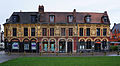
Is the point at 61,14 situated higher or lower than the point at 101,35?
higher

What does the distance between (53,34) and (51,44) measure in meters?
2.44

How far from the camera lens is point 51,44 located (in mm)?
47750

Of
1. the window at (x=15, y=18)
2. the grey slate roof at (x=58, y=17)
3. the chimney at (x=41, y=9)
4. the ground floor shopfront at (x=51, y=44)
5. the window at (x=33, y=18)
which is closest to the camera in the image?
the ground floor shopfront at (x=51, y=44)

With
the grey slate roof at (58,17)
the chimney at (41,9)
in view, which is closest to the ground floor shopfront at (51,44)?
the grey slate roof at (58,17)

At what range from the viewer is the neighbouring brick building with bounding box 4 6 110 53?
156 feet

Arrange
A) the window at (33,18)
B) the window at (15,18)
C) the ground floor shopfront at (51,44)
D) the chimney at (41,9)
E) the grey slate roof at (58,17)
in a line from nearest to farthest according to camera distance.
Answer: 1. the ground floor shopfront at (51,44)
2. the window at (15,18)
3. the grey slate roof at (58,17)
4. the window at (33,18)
5. the chimney at (41,9)

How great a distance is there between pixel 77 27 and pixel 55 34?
5553mm

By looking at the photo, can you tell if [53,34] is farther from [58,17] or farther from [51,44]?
[58,17]

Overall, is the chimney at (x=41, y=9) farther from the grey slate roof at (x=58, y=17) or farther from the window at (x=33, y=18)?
the window at (x=33, y=18)

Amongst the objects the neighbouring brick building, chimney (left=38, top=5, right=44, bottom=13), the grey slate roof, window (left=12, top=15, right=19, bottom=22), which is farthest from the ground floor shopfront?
chimney (left=38, top=5, right=44, bottom=13)

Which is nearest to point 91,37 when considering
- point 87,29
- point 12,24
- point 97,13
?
point 87,29

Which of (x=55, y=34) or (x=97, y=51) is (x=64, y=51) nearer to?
(x=55, y=34)

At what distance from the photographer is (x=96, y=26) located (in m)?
48.7

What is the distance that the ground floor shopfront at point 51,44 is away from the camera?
47.4 metres
